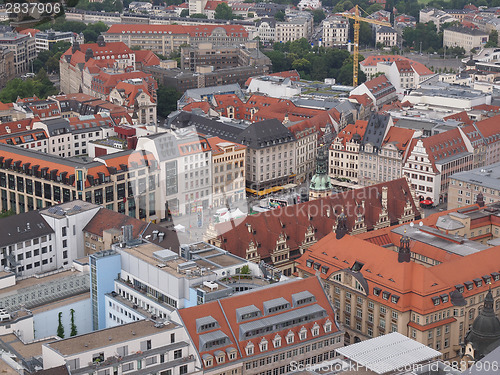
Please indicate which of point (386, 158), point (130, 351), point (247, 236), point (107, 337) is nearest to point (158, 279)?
point (107, 337)

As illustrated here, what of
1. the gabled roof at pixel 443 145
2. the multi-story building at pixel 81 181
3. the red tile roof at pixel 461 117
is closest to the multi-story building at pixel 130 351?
the multi-story building at pixel 81 181

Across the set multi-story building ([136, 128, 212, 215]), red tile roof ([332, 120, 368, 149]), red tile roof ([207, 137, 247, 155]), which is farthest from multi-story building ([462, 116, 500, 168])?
multi-story building ([136, 128, 212, 215])

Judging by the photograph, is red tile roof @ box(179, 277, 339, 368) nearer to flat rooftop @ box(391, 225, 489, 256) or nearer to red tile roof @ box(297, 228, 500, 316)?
red tile roof @ box(297, 228, 500, 316)

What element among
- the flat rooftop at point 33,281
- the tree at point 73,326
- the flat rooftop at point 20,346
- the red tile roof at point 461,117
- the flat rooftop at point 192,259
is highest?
the red tile roof at point 461,117

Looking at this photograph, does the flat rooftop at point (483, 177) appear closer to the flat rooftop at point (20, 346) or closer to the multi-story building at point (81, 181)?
the multi-story building at point (81, 181)

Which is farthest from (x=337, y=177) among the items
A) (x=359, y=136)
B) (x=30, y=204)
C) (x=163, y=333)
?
(x=163, y=333)

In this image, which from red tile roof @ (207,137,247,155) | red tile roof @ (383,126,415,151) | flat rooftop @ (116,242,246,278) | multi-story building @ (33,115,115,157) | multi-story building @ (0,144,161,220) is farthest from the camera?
red tile roof @ (383,126,415,151)
